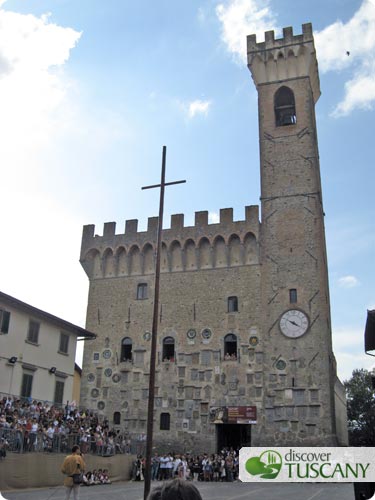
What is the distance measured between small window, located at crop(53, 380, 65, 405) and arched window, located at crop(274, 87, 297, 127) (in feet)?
68.3

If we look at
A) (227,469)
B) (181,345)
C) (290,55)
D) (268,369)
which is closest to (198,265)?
(181,345)

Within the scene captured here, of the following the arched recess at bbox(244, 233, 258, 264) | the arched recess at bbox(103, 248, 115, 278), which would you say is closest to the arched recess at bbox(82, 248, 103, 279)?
the arched recess at bbox(103, 248, 115, 278)

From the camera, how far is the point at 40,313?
27469 millimetres

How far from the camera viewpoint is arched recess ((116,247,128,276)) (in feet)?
122

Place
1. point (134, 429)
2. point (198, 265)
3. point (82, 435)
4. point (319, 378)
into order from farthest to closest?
point (198, 265) < point (134, 429) < point (319, 378) < point (82, 435)

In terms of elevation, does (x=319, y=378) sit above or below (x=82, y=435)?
above

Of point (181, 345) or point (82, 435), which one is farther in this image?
point (181, 345)

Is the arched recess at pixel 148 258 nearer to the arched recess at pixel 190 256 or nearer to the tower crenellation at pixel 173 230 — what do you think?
the tower crenellation at pixel 173 230

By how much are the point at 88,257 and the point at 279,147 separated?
14810 mm

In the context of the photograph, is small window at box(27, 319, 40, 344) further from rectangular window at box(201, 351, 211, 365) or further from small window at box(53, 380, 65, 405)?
rectangular window at box(201, 351, 211, 365)

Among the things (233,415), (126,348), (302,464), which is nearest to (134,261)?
(126,348)

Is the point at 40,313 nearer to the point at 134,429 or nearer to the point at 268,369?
the point at 134,429

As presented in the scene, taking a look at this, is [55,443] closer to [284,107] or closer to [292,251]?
[292,251]

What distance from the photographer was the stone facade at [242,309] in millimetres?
30766
